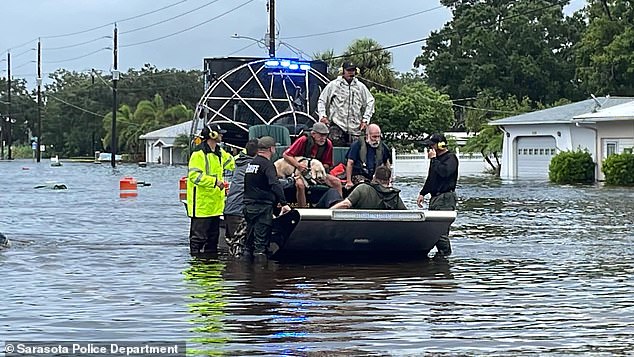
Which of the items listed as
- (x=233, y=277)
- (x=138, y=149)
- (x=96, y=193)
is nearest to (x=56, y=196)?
(x=96, y=193)

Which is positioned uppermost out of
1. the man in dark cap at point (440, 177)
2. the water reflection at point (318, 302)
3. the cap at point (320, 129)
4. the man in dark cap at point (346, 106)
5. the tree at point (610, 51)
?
the tree at point (610, 51)

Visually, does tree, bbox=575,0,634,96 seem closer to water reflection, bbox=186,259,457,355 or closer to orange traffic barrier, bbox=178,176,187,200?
orange traffic barrier, bbox=178,176,187,200

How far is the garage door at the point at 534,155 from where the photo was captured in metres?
52.8

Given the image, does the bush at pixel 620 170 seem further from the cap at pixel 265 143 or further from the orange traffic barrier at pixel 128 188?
the cap at pixel 265 143

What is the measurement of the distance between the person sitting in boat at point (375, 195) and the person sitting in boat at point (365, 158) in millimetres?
876

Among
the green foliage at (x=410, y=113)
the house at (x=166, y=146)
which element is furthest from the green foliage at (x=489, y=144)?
the house at (x=166, y=146)

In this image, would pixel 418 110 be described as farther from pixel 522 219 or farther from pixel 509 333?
pixel 509 333

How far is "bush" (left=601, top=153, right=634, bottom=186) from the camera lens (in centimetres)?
4344

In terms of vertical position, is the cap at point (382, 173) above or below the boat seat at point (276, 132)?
below

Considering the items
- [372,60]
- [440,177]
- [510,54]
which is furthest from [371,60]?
[440,177]

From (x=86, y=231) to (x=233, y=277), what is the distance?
25.0 feet

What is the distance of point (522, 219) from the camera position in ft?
78.5

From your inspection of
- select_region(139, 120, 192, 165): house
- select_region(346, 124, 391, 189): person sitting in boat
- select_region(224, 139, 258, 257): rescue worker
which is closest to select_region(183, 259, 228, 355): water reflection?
select_region(224, 139, 258, 257): rescue worker

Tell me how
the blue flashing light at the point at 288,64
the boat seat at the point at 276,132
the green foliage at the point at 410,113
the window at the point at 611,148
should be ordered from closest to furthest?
the boat seat at the point at 276,132 → the blue flashing light at the point at 288,64 → the window at the point at 611,148 → the green foliage at the point at 410,113
